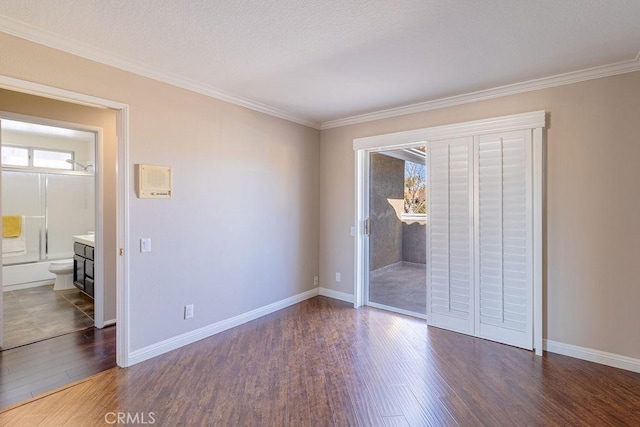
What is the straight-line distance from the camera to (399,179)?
13.9 feet

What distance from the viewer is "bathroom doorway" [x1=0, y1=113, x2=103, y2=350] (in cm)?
449

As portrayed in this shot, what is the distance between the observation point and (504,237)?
10.5 feet

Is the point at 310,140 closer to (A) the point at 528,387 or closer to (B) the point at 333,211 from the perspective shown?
(B) the point at 333,211

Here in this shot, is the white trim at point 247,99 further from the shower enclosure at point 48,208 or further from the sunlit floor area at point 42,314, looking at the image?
the shower enclosure at point 48,208

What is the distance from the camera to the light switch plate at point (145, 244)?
111 inches

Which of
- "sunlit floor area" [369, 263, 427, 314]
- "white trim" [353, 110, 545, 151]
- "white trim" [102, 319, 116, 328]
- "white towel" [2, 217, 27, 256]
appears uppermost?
"white trim" [353, 110, 545, 151]

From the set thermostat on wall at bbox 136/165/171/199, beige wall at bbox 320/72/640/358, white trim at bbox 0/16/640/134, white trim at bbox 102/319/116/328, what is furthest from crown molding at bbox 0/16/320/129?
beige wall at bbox 320/72/640/358

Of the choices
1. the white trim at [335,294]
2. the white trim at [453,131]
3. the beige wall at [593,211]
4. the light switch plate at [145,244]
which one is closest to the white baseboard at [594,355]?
the beige wall at [593,211]

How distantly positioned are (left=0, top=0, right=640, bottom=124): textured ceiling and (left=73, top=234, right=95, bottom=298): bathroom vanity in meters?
3.08

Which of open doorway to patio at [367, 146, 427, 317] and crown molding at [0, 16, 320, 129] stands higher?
crown molding at [0, 16, 320, 129]

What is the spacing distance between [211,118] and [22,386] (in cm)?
272

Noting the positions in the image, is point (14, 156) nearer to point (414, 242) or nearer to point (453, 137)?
point (414, 242)

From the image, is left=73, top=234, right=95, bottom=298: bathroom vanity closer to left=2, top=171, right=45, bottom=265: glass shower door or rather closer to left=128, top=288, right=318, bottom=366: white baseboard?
left=2, top=171, right=45, bottom=265: glass shower door

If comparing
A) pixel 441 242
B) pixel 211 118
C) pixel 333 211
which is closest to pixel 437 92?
pixel 441 242
